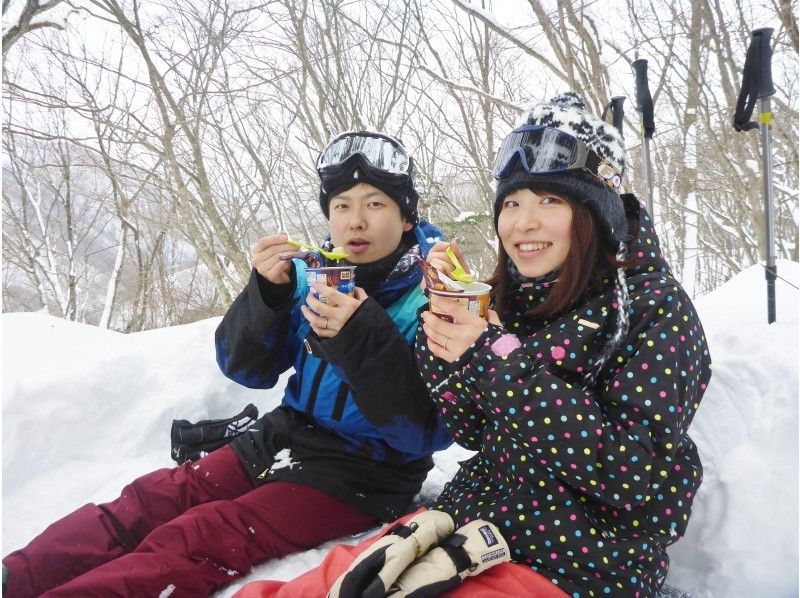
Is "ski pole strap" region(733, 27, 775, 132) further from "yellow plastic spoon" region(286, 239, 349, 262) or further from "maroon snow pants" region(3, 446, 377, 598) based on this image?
"maroon snow pants" region(3, 446, 377, 598)

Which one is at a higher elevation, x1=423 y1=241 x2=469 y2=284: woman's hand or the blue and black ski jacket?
x1=423 y1=241 x2=469 y2=284: woman's hand

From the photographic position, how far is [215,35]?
23.1 ft

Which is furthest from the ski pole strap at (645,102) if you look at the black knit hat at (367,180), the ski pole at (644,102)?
the black knit hat at (367,180)

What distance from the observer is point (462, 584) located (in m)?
1.28

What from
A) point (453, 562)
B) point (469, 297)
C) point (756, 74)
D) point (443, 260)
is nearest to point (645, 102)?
point (756, 74)

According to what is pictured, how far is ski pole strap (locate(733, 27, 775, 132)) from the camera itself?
274cm

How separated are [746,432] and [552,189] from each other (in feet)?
5.26

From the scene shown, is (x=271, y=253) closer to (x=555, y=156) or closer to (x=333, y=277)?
(x=333, y=277)

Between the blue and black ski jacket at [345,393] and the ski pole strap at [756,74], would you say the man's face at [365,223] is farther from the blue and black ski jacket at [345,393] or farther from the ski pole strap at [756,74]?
the ski pole strap at [756,74]

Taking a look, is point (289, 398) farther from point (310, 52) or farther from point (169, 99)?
point (169, 99)

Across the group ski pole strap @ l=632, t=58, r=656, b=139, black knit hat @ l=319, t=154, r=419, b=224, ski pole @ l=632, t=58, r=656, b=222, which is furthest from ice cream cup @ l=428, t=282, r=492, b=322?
ski pole strap @ l=632, t=58, r=656, b=139

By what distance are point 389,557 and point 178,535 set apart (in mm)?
883

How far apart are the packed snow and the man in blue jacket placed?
0.53ft

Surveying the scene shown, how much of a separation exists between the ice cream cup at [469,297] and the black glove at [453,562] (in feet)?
2.09
